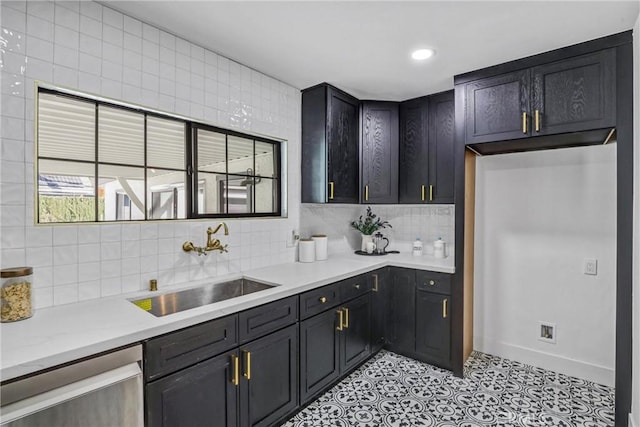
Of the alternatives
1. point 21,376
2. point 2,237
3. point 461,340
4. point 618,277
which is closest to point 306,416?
point 461,340

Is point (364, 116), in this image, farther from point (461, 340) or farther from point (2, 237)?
point (2, 237)

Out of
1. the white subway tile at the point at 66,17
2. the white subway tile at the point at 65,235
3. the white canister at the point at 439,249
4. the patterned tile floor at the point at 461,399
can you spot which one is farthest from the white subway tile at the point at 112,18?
the white canister at the point at 439,249

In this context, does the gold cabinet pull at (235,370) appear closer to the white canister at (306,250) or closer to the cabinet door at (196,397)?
the cabinet door at (196,397)

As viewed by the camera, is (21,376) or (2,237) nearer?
(21,376)

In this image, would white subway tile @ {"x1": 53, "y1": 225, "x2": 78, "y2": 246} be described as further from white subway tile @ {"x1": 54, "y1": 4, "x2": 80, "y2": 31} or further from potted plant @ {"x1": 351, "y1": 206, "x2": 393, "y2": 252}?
potted plant @ {"x1": 351, "y1": 206, "x2": 393, "y2": 252}

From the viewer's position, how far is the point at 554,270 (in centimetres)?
272

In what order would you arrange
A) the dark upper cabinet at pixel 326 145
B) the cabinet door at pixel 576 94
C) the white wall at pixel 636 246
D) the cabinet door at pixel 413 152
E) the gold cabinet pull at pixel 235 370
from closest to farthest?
the gold cabinet pull at pixel 235 370 < the white wall at pixel 636 246 < the cabinet door at pixel 576 94 < the dark upper cabinet at pixel 326 145 < the cabinet door at pixel 413 152

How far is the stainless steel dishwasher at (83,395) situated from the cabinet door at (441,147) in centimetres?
263

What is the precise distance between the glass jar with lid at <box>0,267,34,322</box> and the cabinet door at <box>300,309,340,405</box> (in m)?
1.40

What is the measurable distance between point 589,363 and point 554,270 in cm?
74

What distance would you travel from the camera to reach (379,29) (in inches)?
76.4

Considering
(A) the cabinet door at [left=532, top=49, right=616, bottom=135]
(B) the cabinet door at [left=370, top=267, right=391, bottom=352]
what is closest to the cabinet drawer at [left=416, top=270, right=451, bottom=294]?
(B) the cabinet door at [left=370, top=267, right=391, bottom=352]

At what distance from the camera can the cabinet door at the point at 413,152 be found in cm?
313

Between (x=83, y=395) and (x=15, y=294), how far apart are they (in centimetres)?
59
